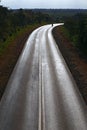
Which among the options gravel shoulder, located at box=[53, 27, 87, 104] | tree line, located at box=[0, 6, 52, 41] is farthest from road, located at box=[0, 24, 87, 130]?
tree line, located at box=[0, 6, 52, 41]

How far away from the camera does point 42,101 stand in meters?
18.2

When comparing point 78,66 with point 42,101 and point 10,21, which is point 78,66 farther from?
point 10,21

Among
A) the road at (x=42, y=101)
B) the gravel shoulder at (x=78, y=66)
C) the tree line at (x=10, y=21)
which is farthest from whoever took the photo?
the tree line at (x=10, y=21)

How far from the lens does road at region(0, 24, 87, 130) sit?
49.2 ft

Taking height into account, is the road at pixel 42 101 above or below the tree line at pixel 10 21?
below

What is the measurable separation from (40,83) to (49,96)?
3213mm

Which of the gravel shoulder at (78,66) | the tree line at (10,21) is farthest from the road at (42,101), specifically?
the tree line at (10,21)

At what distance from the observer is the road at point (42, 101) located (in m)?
15.0

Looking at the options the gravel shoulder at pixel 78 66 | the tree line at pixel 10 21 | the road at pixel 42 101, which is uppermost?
the tree line at pixel 10 21

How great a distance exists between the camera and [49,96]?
19000 mm

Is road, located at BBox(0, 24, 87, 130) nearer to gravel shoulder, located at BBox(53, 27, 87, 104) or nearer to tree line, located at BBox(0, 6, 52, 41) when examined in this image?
gravel shoulder, located at BBox(53, 27, 87, 104)

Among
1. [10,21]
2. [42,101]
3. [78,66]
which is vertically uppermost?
[10,21]

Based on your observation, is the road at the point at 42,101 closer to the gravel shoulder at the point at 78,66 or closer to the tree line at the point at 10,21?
the gravel shoulder at the point at 78,66

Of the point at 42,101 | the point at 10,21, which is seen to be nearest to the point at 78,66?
the point at 42,101
